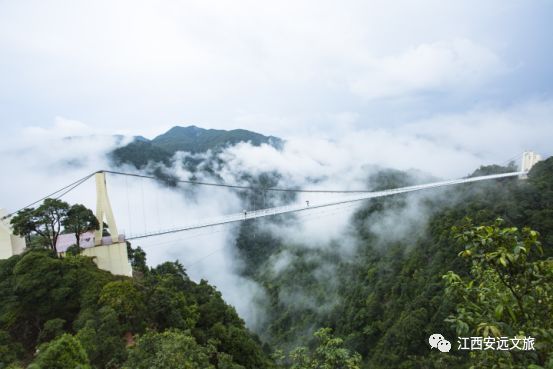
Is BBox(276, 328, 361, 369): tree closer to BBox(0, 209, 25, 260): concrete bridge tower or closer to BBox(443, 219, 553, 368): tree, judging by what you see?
BBox(443, 219, 553, 368): tree

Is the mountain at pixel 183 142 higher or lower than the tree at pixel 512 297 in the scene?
higher

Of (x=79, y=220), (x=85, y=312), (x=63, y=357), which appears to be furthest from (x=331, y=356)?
(x=79, y=220)

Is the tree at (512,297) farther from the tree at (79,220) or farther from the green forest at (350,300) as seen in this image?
the tree at (79,220)

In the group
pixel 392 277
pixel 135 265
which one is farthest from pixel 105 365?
pixel 392 277

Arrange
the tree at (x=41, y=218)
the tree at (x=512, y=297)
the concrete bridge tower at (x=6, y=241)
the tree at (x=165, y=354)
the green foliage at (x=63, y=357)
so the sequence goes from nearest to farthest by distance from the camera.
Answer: the tree at (x=512, y=297)
the tree at (x=165, y=354)
the green foliage at (x=63, y=357)
the tree at (x=41, y=218)
the concrete bridge tower at (x=6, y=241)

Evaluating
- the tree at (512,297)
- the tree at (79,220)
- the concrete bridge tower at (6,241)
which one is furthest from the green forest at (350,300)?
the concrete bridge tower at (6,241)

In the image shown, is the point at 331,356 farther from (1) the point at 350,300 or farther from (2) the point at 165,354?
(1) the point at 350,300

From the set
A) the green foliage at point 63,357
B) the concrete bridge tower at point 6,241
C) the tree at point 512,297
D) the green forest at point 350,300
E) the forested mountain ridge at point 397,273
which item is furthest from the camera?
the forested mountain ridge at point 397,273

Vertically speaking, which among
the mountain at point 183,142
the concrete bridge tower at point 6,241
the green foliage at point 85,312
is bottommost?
the green foliage at point 85,312

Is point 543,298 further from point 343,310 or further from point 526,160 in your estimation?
point 526,160

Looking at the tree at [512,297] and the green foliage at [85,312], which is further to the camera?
the green foliage at [85,312]
